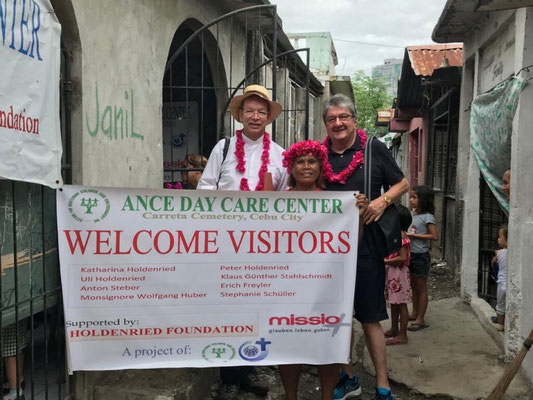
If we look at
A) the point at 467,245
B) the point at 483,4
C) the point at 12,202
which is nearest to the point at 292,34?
the point at 467,245

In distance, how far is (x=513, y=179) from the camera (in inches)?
157

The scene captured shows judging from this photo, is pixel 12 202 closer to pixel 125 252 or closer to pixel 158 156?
pixel 125 252

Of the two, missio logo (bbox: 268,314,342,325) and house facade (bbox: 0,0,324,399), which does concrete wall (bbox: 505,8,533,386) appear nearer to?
missio logo (bbox: 268,314,342,325)

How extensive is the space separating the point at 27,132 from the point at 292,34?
22.7m

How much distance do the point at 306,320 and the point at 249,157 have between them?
3.44 feet

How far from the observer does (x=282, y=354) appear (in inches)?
118

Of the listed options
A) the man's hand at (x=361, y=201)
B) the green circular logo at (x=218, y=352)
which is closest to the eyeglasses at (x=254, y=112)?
the man's hand at (x=361, y=201)

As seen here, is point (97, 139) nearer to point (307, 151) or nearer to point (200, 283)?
point (200, 283)

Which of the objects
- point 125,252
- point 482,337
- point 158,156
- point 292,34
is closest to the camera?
point 125,252

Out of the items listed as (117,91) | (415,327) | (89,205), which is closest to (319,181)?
(89,205)

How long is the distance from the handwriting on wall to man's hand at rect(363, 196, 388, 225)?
174 centimetres

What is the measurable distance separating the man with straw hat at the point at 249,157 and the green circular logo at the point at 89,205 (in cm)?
65

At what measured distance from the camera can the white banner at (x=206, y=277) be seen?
2818 millimetres

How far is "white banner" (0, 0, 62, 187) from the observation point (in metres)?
2.31
